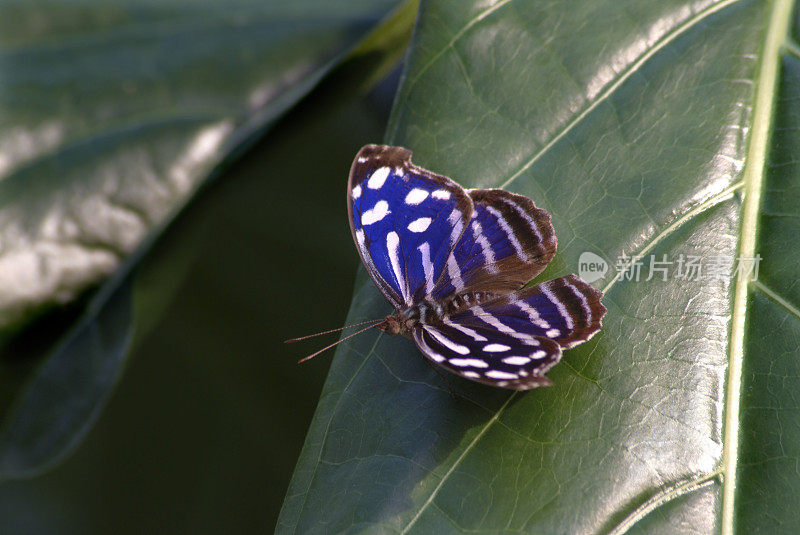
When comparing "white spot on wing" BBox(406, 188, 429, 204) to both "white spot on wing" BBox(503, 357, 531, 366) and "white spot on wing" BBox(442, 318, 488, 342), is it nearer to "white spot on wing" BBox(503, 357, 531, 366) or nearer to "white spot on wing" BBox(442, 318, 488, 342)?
"white spot on wing" BBox(442, 318, 488, 342)

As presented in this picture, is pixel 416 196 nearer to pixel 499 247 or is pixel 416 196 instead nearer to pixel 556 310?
pixel 499 247

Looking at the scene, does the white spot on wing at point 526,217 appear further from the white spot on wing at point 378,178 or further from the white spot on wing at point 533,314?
the white spot on wing at point 378,178

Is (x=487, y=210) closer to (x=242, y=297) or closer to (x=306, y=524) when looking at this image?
(x=306, y=524)

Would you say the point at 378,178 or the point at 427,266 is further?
the point at 427,266

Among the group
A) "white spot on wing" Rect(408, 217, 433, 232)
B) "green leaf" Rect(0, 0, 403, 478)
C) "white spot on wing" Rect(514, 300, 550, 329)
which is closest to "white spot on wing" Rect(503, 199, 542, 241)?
"white spot on wing" Rect(514, 300, 550, 329)

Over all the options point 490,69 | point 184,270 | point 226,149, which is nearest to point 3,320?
point 184,270

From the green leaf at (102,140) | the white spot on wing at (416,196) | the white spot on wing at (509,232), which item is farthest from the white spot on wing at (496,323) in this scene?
the green leaf at (102,140)

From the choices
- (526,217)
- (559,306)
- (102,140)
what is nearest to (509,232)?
(526,217)
